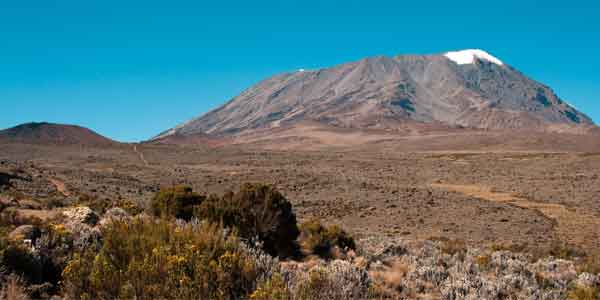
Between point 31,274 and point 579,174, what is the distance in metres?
55.9

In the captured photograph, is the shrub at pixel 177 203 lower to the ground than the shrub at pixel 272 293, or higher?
lower

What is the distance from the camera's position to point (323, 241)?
432 inches

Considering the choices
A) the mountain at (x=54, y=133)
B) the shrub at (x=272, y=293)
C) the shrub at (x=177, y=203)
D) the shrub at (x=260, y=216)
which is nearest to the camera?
the shrub at (x=272, y=293)

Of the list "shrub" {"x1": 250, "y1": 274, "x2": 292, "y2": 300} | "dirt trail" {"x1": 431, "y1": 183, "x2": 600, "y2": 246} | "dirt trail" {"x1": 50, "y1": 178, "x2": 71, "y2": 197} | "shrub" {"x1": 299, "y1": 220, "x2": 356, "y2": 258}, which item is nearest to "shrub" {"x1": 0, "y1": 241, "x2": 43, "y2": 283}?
"shrub" {"x1": 250, "y1": 274, "x2": 292, "y2": 300}

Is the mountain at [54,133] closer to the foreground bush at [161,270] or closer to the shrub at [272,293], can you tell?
the foreground bush at [161,270]

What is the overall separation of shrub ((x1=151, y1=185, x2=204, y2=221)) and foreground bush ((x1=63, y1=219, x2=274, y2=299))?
755cm

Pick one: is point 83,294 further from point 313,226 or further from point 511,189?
point 511,189

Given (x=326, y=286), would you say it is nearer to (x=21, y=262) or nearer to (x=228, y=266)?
(x=228, y=266)

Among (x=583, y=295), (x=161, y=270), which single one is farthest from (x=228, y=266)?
(x=583, y=295)

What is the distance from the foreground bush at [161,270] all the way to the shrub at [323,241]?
5.96 meters

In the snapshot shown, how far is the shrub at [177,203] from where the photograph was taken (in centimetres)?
1232

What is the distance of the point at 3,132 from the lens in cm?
11900

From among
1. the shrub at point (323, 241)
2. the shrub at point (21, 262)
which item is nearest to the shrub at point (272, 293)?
the shrub at point (21, 262)

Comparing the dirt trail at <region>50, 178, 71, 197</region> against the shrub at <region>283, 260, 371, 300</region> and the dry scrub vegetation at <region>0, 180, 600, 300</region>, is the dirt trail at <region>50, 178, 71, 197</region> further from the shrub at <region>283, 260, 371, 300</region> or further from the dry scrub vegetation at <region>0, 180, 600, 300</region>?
the shrub at <region>283, 260, 371, 300</region>
